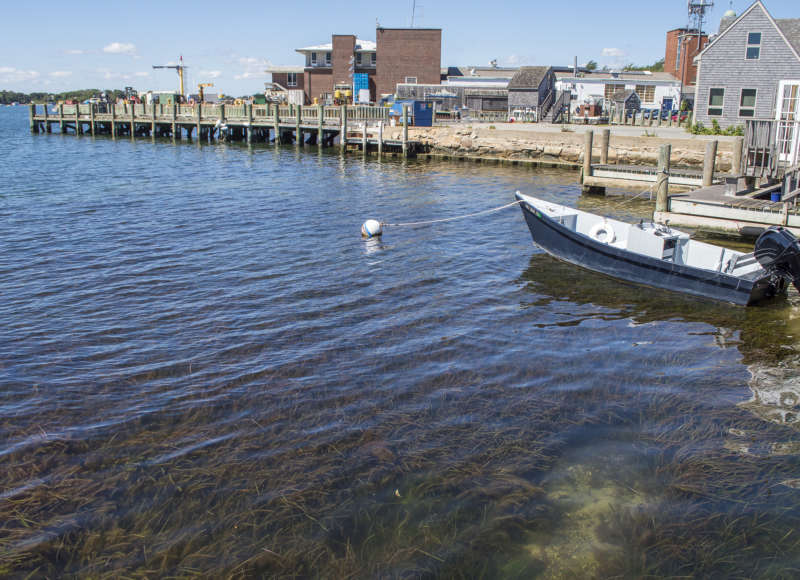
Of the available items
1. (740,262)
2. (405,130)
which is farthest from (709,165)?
(405,130)

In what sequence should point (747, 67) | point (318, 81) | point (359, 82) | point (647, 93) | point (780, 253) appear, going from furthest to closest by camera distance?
point (318, 81), point (359, 82), point (647, 93), point (747, 67), point (780, 253)

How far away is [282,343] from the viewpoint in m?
11.2

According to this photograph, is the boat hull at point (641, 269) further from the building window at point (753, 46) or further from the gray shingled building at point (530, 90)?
the gray shingled building at point (530, 90)

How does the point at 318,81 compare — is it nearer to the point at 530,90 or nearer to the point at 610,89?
the point at 530,90

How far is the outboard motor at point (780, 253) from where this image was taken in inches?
471

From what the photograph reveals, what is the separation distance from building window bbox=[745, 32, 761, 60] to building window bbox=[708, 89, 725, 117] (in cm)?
220

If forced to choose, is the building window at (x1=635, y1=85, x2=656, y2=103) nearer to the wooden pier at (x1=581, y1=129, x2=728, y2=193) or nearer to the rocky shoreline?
the rocky shoreline

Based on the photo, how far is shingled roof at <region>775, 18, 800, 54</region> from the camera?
112 feet

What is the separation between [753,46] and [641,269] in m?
28.3

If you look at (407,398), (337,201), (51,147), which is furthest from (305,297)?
(51,147)

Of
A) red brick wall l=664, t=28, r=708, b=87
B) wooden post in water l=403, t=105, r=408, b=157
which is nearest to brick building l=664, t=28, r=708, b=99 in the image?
red brick wall l=664, t=28, r=708, b=87

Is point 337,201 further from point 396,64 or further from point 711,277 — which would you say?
point 396,64

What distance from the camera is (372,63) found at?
65.7 meters

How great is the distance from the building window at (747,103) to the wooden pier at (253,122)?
748 inches
